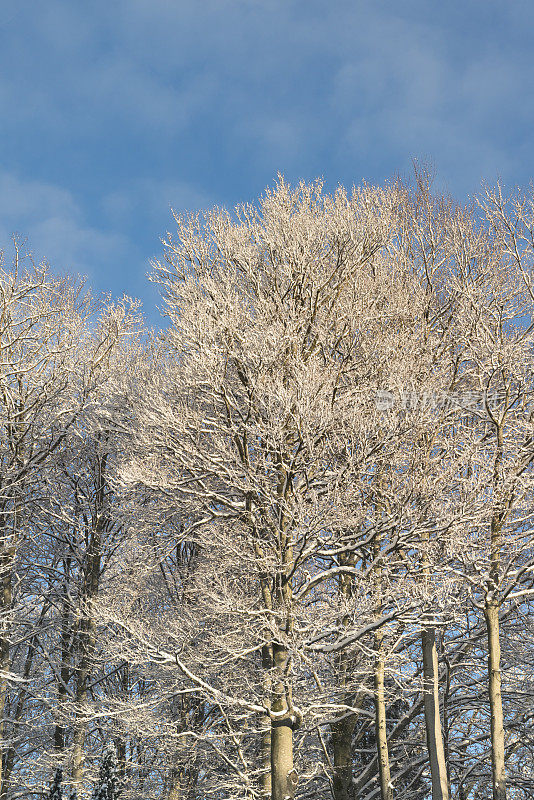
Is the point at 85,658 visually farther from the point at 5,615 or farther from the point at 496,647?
the point at 496,647

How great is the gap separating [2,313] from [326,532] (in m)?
7.91

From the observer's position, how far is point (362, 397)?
11586mm

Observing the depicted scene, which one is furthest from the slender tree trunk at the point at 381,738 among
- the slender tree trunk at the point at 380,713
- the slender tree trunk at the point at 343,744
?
the slender tree trunk at the point at 343,744

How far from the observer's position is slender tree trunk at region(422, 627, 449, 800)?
11273mm

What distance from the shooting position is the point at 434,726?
458 inches

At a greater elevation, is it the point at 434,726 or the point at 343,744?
the point at 434,726

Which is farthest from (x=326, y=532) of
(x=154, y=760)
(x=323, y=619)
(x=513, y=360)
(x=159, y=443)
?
(x=154, y=760)

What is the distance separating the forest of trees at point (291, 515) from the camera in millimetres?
10781

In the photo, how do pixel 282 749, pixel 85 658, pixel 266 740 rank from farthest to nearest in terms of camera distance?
pixel 85 658, pixel 266 740, pixel 282 749

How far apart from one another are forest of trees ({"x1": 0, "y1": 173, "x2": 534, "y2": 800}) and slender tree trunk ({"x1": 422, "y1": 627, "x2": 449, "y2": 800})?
56 mm

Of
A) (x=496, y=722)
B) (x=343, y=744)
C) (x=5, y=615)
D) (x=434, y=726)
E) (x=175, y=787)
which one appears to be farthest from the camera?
(x=175, y=787)

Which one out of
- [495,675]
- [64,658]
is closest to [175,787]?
[64,658]

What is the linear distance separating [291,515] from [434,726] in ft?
15.2

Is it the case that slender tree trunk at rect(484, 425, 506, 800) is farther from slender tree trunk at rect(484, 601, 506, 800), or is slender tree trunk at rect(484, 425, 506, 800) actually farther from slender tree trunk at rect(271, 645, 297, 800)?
slender tree trunk at rect(271, 645, 297, 800)
